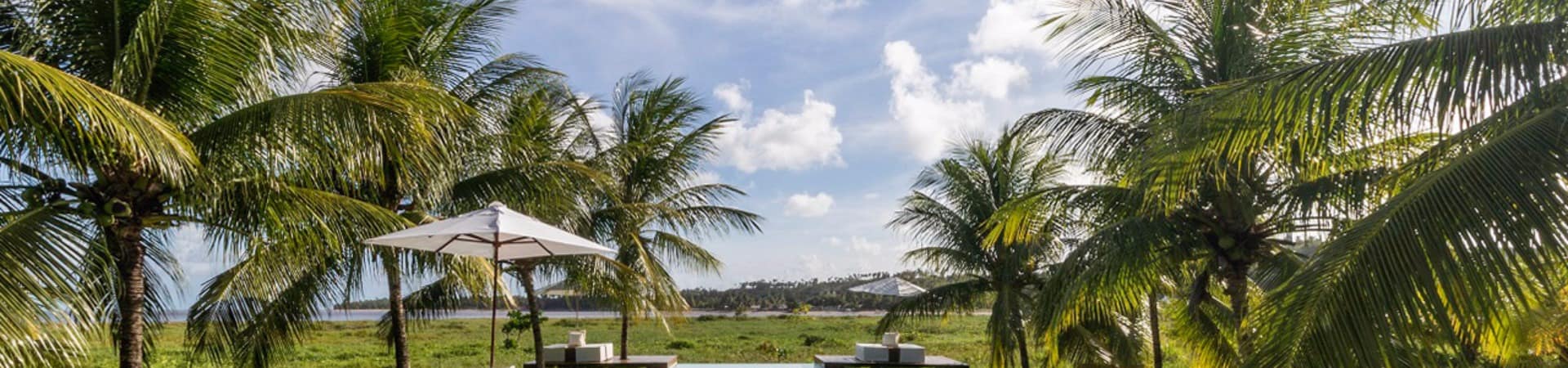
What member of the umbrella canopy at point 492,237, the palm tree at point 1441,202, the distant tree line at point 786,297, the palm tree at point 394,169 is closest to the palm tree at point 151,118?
the umbrella canopy at point 492,237

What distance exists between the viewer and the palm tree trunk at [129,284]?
5680 mm

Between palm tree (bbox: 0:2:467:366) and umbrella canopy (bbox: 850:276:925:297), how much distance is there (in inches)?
400

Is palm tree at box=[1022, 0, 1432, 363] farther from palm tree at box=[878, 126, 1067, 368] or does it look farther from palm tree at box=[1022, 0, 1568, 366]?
palm tree at box=[878, 126, 1067, 368]

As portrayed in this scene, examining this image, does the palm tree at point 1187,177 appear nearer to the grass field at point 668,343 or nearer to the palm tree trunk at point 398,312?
the grass field at point 668,343

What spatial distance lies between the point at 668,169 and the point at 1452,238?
10.3 meters

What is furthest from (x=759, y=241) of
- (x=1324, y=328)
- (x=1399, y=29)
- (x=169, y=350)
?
(x=169, y=350)

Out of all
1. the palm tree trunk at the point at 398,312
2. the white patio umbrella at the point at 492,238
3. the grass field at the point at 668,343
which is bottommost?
the grass field at the point at 668,343

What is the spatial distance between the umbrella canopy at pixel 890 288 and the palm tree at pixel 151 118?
1016 centimetres

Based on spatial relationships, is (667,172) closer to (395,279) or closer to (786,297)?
(395,279)

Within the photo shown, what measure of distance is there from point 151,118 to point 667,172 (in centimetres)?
816

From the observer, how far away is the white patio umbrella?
6.04 meters

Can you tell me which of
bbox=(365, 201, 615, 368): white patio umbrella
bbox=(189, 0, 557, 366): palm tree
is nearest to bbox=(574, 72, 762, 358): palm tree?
bbox=(189, 0, 557, 366): palm tree

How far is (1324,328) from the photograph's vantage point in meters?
3.13

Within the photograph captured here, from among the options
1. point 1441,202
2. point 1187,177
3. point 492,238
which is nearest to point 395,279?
point 492,238
